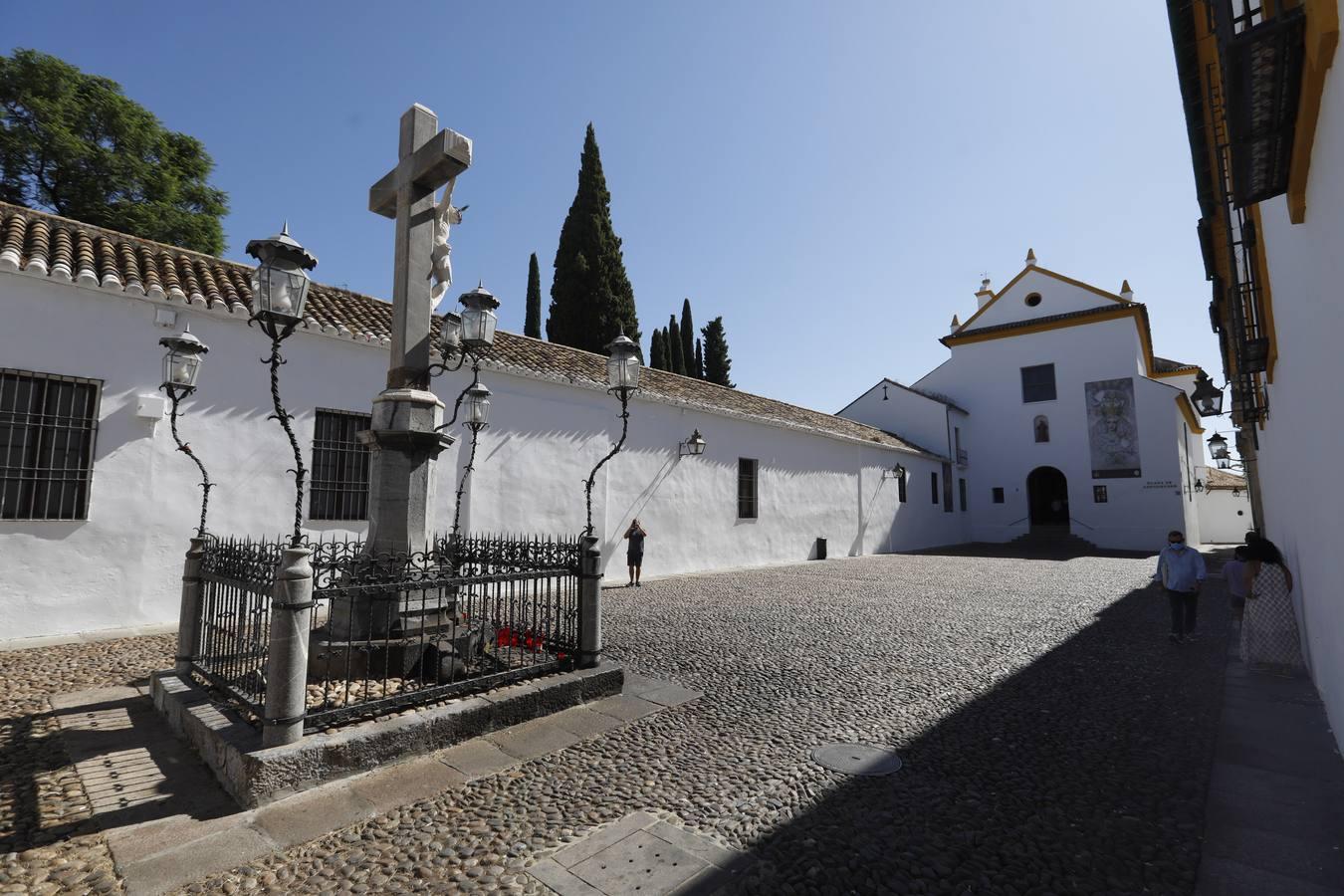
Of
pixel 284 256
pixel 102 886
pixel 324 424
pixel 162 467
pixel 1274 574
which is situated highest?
pixel 284 256

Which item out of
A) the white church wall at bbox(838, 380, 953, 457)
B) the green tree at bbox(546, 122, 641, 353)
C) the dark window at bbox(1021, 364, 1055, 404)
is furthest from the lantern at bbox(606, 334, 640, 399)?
the dark window at bbox(1021, 364, 1055, 404)

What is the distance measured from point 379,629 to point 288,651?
1.17 meters

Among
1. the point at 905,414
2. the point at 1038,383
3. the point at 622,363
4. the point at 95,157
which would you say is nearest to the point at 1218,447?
the point at 1038,383

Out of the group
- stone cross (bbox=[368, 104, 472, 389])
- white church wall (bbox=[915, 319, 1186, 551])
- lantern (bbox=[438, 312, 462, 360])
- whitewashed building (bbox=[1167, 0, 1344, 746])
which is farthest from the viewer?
white church wall (bbox=[915, 319, 1186, 551])

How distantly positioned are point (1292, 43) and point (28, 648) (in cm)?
1034

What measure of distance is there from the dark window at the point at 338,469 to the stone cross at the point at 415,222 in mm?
4551

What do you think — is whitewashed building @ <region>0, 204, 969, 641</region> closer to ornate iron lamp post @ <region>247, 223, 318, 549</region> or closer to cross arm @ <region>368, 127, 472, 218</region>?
cross arm @ <region>368, 127, 472, 218</region>

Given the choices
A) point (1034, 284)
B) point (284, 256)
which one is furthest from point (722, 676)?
point (1034, 284)

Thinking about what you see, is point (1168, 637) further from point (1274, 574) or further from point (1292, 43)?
point (1292, 43)

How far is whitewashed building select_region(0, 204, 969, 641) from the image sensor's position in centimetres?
700

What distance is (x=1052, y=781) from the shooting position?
3457 millimetres

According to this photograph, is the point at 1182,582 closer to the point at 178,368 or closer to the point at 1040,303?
the point at 178,368

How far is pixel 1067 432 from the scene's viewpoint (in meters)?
24.4

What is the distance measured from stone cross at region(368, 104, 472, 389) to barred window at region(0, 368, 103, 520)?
501 centimetres
